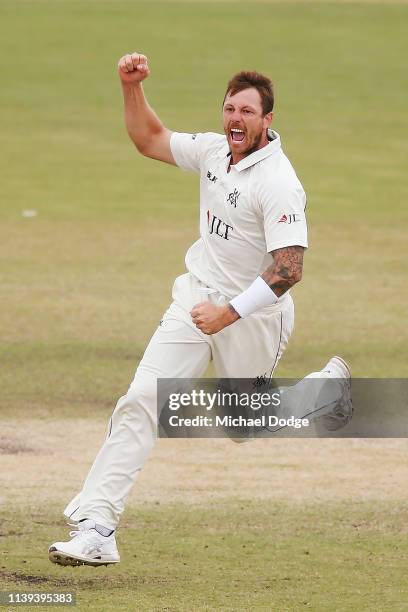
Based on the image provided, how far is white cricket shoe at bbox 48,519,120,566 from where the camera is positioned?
7475 millimetres

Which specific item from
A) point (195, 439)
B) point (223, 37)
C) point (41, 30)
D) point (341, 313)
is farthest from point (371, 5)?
point (195, 439)

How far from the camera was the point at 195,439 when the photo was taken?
11.1 metres

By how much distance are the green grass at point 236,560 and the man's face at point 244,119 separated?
7.56ft

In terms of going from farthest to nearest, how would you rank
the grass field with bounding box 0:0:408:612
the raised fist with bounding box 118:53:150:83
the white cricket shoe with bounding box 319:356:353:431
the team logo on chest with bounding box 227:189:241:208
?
the white cricket shoe with bounding box 319:356:353:431
the raised fist with bounding box 118:53:150:83
the grass field with bounding box 0:0:408:612
the team logo on chest with bounding box 227:189:241:208

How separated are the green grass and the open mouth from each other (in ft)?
7.70

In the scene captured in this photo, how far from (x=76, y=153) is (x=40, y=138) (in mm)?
1279

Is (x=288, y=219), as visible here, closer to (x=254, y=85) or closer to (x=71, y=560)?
(x=254, y=85)

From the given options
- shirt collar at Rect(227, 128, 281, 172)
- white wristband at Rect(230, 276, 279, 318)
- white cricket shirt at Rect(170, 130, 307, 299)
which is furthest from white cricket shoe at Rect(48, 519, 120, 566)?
shirt collar at Rect(227, 128, 281, 172)

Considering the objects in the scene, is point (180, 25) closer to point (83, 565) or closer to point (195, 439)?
point (195, 439)

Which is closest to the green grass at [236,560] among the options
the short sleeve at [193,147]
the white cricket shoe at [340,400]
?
the white cricket shoe at [340,400]

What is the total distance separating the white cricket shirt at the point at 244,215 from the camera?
7.76 m

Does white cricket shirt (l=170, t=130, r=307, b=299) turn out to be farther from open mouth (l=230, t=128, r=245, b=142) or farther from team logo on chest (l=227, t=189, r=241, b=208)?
open mouth (l=230, t=128, r=245, b=142)

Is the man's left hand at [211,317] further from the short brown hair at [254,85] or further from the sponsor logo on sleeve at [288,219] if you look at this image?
the short brown hair at [254,85]

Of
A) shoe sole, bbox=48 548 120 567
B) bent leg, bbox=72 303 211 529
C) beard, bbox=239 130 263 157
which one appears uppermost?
beard, bbox=239 130 263 157
